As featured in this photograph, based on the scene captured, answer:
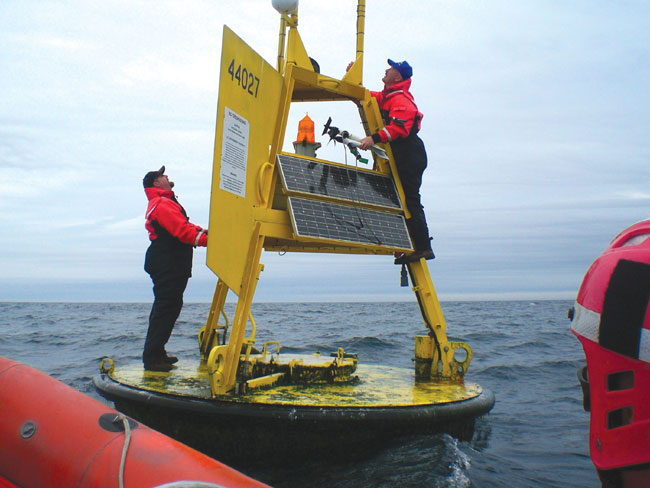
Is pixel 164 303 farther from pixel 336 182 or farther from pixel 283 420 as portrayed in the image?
pixel 336 182

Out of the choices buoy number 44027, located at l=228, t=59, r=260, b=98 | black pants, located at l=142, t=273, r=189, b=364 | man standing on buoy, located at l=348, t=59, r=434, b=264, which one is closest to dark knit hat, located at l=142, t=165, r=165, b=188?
black pants, located at l=142, t=273, r=189, b=364

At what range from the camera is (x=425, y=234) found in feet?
19.8

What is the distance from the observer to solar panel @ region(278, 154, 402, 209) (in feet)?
17.4

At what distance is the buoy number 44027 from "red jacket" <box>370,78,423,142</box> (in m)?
1.47

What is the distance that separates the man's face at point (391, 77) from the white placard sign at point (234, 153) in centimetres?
219

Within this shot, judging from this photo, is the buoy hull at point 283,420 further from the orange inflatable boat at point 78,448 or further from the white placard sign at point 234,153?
the white placard sign at point 234,153

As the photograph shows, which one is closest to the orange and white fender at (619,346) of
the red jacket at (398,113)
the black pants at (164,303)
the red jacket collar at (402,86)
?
the red jacket at (398,113)

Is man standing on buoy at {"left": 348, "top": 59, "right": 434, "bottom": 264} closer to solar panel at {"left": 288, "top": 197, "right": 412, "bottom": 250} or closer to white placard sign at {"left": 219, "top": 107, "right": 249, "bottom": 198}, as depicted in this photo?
solar panel at {"left": 288, "top": 197, "right": 412, "bottom": 250}

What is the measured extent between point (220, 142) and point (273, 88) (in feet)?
4.11

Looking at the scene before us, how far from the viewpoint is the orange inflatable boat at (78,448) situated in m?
2.31

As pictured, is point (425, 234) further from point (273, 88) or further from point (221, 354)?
point (221, 354)

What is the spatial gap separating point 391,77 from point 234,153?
2524 millimetres

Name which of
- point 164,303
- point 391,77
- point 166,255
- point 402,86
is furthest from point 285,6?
point 164,303

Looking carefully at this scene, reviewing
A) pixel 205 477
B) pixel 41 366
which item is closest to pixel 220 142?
pixel 205 477
